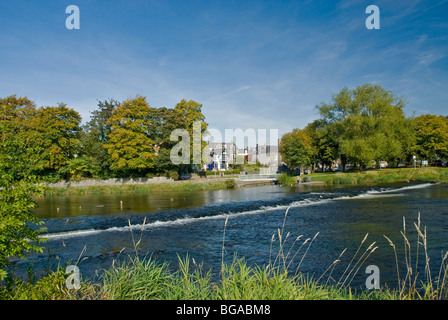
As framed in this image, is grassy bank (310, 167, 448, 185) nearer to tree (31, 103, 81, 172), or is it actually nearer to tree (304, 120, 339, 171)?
tree (304, 120, 339, 171)

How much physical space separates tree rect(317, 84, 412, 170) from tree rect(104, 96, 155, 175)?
3361 cm

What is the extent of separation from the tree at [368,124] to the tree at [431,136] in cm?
747

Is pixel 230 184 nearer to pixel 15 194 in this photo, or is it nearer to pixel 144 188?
pixel 144 188

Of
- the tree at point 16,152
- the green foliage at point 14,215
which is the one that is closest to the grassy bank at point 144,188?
the tree at point 16,152

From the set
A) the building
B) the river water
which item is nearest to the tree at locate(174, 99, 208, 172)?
the river water

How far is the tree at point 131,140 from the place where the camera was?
4459 cm

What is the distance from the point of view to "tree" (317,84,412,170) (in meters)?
47.8

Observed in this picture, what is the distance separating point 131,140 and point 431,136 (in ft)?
196

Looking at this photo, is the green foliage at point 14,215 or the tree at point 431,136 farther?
the tree at point 431,136

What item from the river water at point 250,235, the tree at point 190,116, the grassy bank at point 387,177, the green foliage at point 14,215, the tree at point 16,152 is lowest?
the river water at point 250,235

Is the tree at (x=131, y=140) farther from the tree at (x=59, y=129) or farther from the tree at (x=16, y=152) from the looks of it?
the tree at (x=16, y=152)
